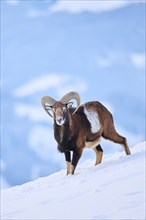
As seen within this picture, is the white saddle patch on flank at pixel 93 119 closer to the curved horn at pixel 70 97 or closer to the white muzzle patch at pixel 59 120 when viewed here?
the curved horn at pixel 70 97

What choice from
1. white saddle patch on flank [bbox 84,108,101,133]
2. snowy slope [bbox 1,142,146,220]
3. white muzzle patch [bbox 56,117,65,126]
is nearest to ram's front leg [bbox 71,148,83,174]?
white saddle patch on flank [bbox 84,108,101,133]

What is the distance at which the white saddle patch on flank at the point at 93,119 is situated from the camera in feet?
47.1

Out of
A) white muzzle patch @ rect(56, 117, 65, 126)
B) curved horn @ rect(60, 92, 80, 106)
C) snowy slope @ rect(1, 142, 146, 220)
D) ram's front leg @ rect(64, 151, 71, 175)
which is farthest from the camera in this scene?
ram's front leg @ rect(64, 151, 71, 175)

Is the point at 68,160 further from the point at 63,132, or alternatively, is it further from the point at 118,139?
the point at 118,139

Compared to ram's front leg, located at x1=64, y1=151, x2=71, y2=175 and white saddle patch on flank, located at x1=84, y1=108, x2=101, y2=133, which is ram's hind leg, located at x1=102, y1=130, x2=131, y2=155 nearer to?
white saddle patch on flank, located at x1=84, y1=108, x2=101, y2=133

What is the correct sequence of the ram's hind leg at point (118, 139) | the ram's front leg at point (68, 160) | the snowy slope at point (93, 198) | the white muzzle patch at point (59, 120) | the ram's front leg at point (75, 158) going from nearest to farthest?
the snowy slope at point (93, 198) → the white muzzle patch at point (59, 120) → the ram's front leg at point (75, 158) → the ram's front leg at point (68, 160) → the ram's hind leg at point (118, 139)

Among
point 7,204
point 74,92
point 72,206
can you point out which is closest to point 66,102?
point 74,92

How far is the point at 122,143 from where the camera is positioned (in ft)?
49.7

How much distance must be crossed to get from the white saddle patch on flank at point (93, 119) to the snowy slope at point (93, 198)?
7.42ft

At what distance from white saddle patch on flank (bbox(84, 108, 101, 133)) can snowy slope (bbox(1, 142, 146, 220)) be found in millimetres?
2261

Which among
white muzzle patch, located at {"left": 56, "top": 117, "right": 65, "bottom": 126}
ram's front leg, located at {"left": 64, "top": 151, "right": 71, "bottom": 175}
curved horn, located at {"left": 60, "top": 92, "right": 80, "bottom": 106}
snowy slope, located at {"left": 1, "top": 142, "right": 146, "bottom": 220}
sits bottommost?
snowy slope, located at {"left": 1, "top": 142, "right": 146, "bottom": 220}

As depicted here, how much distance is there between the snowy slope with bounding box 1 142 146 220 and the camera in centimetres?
806

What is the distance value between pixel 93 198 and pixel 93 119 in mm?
5465

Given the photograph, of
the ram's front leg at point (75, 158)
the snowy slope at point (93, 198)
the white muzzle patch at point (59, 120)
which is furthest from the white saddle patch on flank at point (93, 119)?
the snowy slope at point (93, 198)
